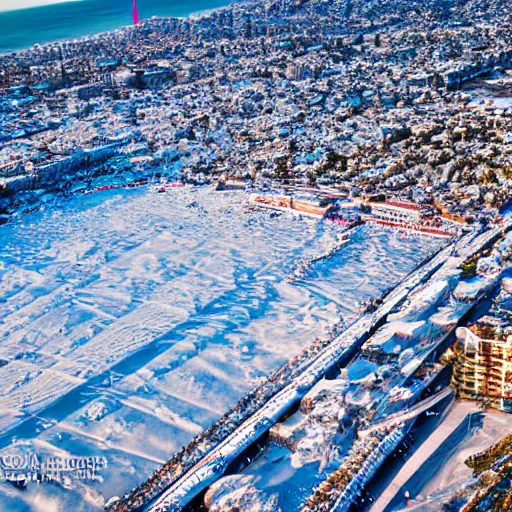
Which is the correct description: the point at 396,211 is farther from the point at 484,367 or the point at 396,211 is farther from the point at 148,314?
the point at 484,367

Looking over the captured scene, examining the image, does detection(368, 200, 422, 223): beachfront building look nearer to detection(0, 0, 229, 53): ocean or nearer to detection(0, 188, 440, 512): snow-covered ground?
detection(0, 188, 440, 512): snow-covered ground

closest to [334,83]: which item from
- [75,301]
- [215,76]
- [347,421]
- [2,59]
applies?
[215,76]

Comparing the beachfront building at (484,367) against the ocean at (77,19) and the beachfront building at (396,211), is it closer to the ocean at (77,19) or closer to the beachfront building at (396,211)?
the beachfront building at (396,211)

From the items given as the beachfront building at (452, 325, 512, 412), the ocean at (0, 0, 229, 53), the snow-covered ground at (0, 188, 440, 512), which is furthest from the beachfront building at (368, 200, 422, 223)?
the ocean at (0, 0, 229, 53)

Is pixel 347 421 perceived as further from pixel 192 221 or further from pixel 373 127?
pixel 373 127

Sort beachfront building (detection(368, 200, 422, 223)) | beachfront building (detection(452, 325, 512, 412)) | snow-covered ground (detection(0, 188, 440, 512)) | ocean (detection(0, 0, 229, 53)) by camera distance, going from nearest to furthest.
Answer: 1. beachfront building (detection(452, 325, 512, 412))
2. snow-covered ground (detection(0, 188, 440, 512))
3. beachfront building (detection(368, 200, 422, 223))
4. ocean (detection(0, 0, 229, 53))
